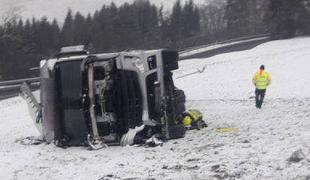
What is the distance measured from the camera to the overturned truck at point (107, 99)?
11.1 m

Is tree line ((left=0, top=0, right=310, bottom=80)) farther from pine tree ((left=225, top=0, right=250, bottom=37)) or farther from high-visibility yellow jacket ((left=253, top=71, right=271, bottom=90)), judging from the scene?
high-visibility yellow jacket ((left=253, top=71, right=271, bottom=90))

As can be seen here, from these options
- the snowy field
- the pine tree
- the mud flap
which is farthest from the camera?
the pine tree

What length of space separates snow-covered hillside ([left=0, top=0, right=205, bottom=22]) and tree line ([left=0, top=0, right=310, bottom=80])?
61681 millimetres

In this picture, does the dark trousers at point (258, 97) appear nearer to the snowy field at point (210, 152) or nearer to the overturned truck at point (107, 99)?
the snowy field at point (210, 152)

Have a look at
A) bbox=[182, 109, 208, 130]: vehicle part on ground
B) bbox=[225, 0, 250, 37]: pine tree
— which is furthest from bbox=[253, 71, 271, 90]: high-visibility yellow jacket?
bbox=[225, 0, 250, 37]: pine tree

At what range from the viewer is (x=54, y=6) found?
12112cm

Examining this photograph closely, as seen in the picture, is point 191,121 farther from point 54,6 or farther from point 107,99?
point 54,6

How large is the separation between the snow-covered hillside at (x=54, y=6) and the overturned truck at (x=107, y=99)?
10155 centimetres

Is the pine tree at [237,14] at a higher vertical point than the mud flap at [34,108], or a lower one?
higher

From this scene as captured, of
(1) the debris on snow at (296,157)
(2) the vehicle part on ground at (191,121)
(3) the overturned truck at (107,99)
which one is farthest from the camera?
(2) the vehicle part on ground at (191,121)

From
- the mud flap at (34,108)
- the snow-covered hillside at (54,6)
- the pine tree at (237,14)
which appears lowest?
the mud flap at (34,108)

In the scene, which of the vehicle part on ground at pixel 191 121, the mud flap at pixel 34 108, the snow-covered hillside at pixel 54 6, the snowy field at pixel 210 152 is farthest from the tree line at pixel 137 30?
the snow-covered hillside at pixel 54 6

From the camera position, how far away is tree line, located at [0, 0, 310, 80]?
37469 mm

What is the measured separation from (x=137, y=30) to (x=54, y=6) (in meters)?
79.1
